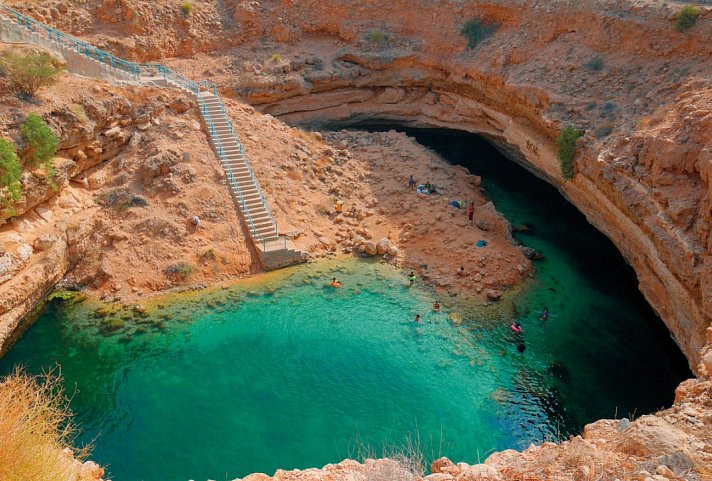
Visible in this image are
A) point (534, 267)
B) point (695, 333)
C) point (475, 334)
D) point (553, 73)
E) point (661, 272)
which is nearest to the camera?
point (695, 333)

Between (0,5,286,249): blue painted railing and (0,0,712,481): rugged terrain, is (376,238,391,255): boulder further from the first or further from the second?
(0,5,286,249): blue painted railing

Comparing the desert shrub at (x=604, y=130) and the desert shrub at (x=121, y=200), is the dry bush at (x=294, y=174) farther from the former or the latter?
the desert shrub at (x=604, y=130)

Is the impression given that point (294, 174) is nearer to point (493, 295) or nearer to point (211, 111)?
point (211, 111)

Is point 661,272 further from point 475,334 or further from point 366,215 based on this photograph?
point 366,215

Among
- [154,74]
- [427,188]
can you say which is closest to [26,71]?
[154,74]

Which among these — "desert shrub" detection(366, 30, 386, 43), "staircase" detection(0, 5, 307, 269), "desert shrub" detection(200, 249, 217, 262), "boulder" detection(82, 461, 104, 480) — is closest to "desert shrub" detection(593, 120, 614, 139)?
"staircase" detection(0, 5, 307, 269)

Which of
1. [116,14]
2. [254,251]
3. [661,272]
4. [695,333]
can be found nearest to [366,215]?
[254,251]
